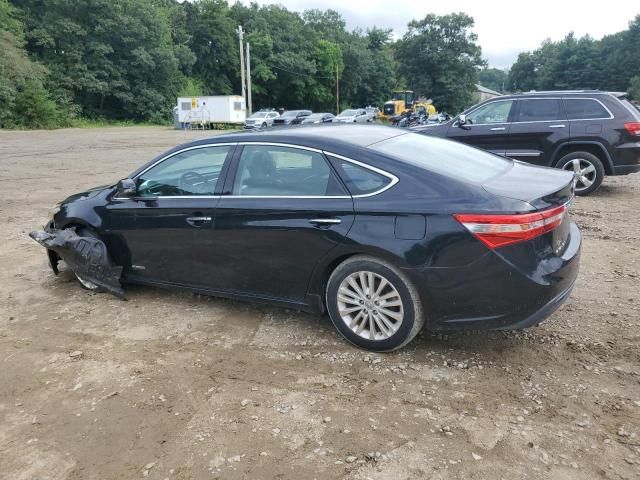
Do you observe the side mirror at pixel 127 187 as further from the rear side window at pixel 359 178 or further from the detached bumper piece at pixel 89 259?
the rear side window at pixel 359 178

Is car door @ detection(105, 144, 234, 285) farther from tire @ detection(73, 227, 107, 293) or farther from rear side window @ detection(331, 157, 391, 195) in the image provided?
rear side window @ detection(331, 157, 391, 195)

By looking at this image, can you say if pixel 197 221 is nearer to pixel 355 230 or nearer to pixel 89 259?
pixel 89 259

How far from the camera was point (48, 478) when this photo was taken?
2643mm

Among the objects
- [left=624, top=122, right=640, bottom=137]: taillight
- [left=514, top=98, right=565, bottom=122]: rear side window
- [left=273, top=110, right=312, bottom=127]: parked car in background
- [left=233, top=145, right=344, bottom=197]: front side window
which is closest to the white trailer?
[left=273, top=110, right=312, bottom=127]: parked car in background

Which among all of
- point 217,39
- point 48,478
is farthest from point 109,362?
point 217,39

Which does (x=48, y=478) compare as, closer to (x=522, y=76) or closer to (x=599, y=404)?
(x=599, y=404)

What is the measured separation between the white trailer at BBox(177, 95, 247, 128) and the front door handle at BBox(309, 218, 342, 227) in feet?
141

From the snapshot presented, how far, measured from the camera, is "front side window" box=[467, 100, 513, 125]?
9586 millimetres

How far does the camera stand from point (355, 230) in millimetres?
3574

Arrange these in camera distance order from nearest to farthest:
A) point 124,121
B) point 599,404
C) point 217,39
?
1. point 599,404
2. point 124,121
3. point 217,39

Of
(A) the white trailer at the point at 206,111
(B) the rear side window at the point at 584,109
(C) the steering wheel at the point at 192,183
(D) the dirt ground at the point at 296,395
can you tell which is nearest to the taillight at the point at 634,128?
(B) the rear side window at the point at 584,109

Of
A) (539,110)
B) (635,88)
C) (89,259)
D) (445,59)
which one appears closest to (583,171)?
(539,110)

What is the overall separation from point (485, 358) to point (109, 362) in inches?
104

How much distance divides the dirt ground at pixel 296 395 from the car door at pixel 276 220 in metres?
0.45
